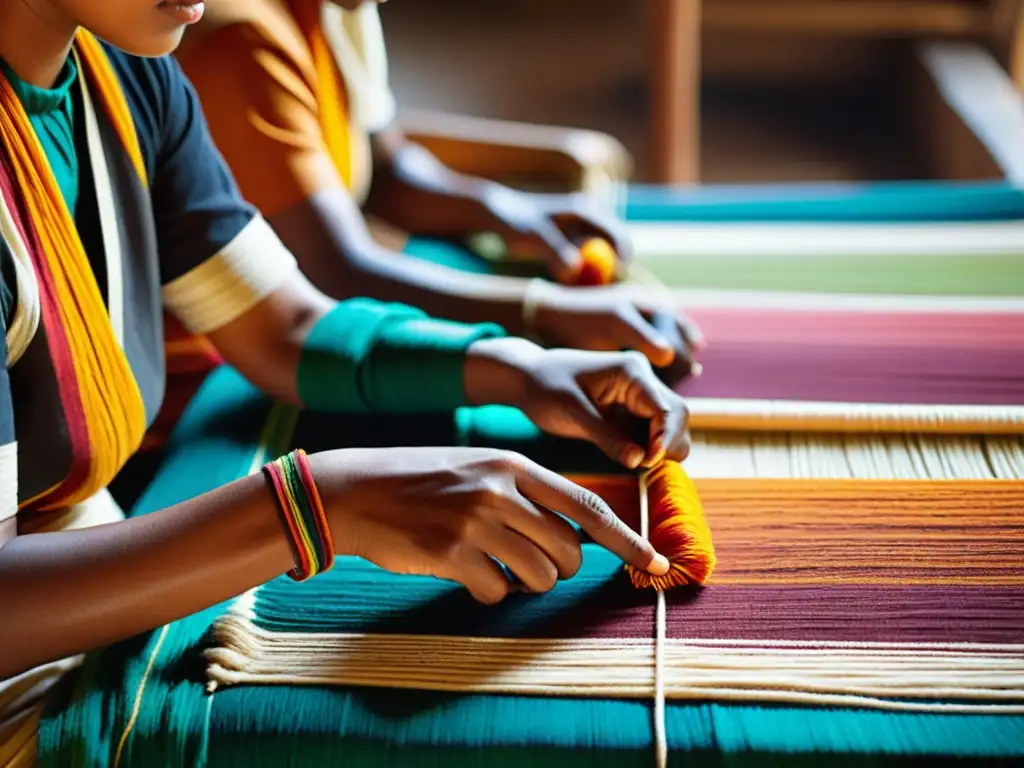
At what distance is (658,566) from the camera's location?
0.83 m

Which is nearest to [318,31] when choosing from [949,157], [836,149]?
[949,157]

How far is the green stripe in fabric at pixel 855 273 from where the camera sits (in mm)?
1399

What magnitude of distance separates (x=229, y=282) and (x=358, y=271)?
0.87ft

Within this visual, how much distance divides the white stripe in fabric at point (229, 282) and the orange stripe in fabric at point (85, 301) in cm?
14

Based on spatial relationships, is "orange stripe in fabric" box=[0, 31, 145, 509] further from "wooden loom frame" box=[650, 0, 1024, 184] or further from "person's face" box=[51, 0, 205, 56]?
"wooden loom frame" box=[650, 0, 1024, 184]

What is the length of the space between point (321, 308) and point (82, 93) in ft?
0.99

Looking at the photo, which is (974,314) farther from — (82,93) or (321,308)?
(82,93)

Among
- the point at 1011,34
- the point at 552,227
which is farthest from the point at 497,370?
the point at 1011,34

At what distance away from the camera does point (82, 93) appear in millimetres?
896

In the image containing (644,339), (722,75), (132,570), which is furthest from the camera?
(722,75)

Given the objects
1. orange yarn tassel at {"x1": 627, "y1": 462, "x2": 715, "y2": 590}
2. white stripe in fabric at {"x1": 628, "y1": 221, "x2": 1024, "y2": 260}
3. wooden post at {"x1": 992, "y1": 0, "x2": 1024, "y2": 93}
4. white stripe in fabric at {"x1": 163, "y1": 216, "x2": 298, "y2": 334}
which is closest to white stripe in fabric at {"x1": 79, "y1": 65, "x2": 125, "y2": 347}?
white stripe in fabric at {"x1": 163, "y1": 216, "x2": 298, "y2": 334}

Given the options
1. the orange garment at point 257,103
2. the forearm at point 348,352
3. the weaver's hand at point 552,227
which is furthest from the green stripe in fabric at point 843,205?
the forearm at point 348,352

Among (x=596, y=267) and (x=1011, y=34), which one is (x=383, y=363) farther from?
(x=1011, y=34)

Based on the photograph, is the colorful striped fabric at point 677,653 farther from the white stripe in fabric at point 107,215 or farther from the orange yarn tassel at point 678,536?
the white stripe in fabric at point 107,215
